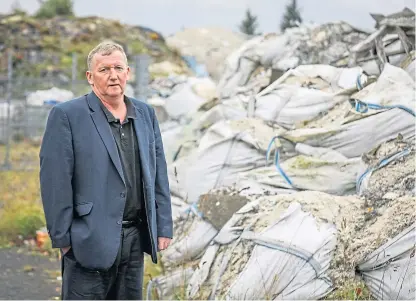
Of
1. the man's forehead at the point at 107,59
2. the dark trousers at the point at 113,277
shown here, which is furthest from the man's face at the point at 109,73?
the dark trousers at the point at 113,277

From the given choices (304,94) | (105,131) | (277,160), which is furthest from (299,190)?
(105,131)

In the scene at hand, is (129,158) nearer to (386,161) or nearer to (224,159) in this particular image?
(386,161)

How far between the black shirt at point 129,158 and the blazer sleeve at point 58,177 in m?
0.19

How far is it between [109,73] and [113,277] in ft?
2.72

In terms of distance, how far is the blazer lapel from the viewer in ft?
9.68

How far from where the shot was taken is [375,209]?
435 cm

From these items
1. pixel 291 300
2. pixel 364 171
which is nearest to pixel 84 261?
pixel 291 300

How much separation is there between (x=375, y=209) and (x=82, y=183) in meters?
2.03

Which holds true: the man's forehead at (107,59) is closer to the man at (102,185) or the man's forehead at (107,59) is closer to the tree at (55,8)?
the man at (102,185)

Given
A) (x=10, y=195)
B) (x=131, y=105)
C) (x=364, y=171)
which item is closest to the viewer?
(x=131, y=105)

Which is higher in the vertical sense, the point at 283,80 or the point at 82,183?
the point at 82,183

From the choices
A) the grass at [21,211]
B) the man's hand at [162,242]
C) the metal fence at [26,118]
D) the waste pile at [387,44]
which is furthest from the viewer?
the metal fence at [26,118]

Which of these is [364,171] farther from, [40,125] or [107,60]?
[40,125]

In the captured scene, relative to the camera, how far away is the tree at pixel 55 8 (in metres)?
41.2
